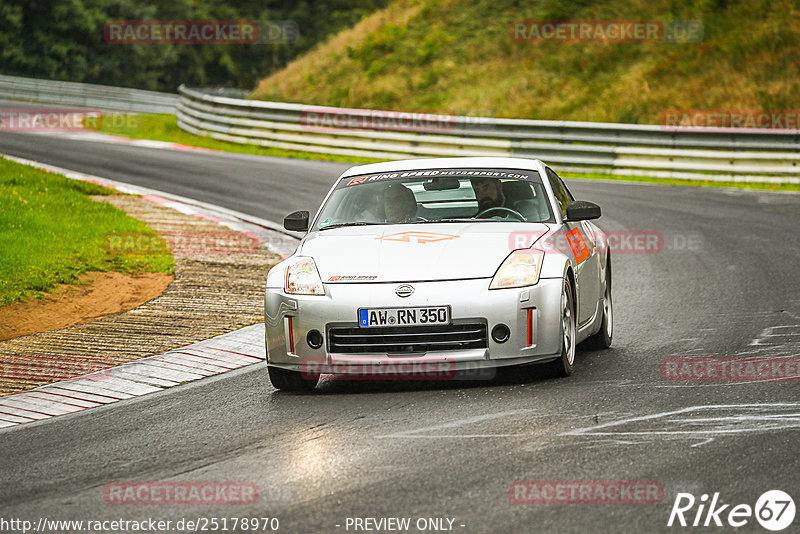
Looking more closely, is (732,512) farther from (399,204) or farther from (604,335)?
(399,204)

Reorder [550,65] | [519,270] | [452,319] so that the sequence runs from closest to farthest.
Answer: [452,319], [519,270], [550,65]

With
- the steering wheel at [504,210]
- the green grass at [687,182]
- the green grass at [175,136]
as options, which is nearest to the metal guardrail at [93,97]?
the green grass at [175,136]

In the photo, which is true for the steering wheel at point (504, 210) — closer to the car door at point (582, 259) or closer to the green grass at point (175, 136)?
the car door at point (582, 259)

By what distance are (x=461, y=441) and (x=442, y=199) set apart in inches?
125

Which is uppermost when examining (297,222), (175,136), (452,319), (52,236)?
(297,222)

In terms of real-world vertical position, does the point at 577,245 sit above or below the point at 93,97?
above

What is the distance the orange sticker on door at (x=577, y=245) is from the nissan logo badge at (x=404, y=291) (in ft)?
4.77

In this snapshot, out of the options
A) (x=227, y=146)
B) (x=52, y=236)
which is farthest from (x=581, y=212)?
(x=227, y=146)

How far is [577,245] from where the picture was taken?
318 inches

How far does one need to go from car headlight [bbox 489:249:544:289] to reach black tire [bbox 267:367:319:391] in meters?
1.38

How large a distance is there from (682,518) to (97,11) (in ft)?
174

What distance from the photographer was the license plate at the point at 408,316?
6.89m

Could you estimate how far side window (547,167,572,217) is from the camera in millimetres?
8586

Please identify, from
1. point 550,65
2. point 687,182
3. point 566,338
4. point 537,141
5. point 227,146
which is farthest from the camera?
point 550,65
